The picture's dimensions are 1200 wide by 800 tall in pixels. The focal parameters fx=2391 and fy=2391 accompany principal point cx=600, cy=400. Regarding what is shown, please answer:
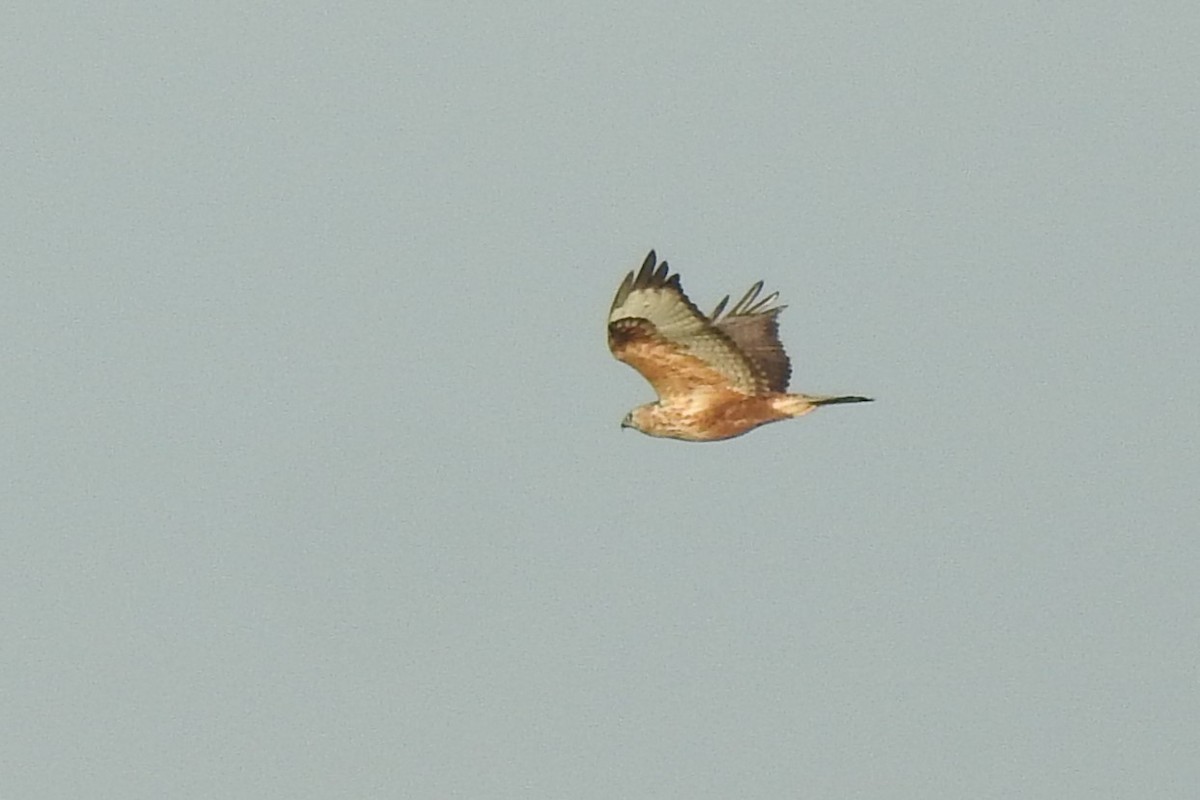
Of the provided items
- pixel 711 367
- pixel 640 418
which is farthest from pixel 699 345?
pixel 640 418

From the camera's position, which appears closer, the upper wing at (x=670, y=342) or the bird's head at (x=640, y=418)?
the upper wing at (x=670, y=342)

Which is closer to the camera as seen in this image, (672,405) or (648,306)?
(648,306)

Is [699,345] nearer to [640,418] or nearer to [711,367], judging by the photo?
[711,367]

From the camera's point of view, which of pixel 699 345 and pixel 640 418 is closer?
pixel 699 345

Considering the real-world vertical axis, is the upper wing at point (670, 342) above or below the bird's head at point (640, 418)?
above

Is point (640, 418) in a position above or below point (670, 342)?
below
